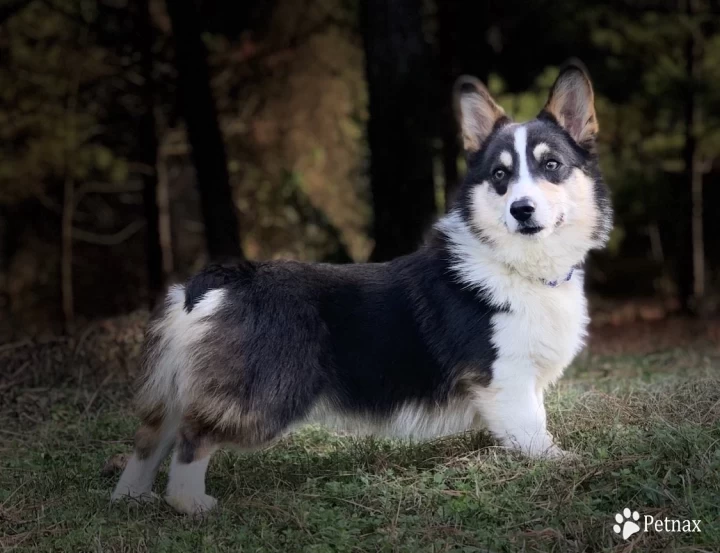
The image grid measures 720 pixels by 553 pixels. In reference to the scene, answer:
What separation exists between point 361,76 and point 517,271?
30.2ft

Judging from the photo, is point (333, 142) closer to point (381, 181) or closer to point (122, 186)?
point (122, 186)

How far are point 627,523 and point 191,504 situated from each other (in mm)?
1770

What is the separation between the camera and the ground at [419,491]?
10.8 ft

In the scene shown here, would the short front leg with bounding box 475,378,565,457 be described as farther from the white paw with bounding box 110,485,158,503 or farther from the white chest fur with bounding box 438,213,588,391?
the white paw with bounding box 110,485,158,503

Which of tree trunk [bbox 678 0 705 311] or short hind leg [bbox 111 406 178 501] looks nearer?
short hind leg [bbox 111 406 178 501]

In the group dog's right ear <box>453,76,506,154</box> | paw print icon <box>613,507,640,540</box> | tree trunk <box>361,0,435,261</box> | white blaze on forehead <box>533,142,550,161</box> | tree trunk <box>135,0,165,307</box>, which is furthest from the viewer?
tree trunk <box>135,0,165,307</box>

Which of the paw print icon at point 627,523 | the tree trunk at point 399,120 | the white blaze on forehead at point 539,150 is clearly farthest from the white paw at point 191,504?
the tree trunk at point 399,120

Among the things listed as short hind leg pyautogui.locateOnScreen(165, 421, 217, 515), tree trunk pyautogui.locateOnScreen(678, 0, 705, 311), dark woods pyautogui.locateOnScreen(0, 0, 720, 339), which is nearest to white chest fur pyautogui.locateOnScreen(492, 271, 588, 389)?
short hind leg pyautogui.locateOnScreen(165, 421, 217, 515)

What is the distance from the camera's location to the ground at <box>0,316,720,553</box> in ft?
10.8

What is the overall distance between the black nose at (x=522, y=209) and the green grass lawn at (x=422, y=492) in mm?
1046

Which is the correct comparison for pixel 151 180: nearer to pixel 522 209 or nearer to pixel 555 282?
pixel 555 282

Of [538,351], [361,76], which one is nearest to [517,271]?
[538,351]

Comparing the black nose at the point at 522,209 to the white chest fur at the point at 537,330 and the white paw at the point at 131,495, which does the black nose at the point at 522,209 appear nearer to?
the white chest fur at the point at 537,330

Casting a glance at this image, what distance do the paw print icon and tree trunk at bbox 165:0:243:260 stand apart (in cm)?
676
